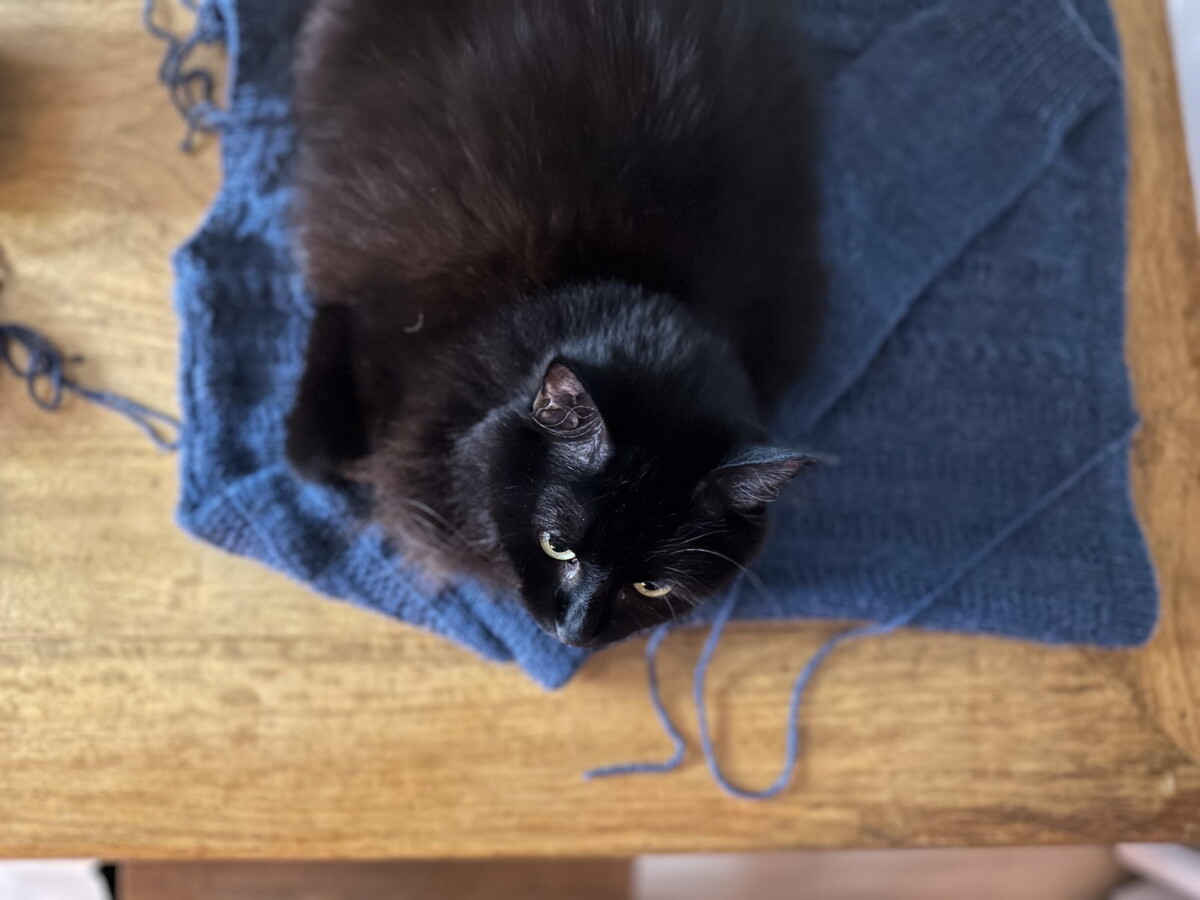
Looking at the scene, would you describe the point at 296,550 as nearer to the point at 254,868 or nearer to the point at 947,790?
the point at 254,868

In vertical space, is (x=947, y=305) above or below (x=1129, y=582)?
above

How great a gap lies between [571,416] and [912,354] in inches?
21.0

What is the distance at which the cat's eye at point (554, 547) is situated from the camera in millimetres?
611

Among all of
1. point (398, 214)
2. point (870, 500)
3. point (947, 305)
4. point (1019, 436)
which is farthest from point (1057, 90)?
point (398, 214)

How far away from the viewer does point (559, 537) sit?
1.99 ft

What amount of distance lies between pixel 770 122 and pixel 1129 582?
0.62m

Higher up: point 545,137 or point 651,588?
point 545,137

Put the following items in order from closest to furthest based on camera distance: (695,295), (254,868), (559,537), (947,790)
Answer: (559,537), (695,295), (947,790), (254,868)

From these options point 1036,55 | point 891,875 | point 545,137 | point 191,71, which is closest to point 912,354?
point 1036,55

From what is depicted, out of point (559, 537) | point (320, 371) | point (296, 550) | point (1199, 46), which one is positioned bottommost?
point (296, 550)

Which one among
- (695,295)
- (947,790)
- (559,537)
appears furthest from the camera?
(947,790)

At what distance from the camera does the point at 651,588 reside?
0.66 metres

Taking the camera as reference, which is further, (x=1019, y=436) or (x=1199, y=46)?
(x=1199, y=46)

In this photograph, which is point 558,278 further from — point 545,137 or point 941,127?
point 941,127
